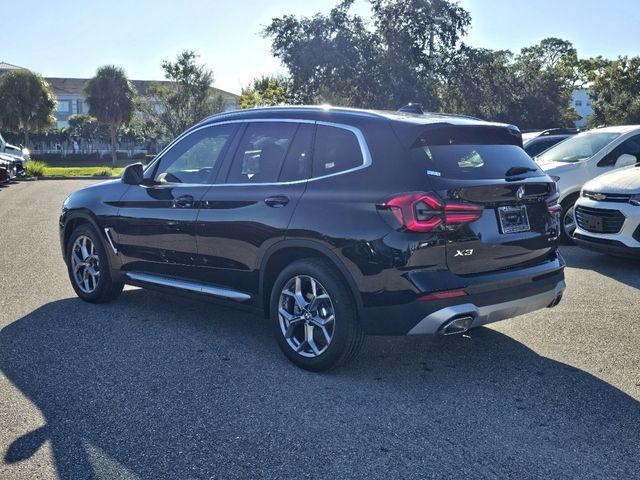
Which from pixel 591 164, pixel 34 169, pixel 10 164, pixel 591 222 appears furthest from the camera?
pixel 34 169

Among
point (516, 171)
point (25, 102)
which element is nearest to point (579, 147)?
point (516, 171)

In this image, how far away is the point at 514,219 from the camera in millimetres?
4434

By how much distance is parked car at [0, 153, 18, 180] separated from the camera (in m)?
25.0

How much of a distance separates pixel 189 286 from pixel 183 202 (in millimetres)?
694

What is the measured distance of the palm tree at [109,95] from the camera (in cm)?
5488

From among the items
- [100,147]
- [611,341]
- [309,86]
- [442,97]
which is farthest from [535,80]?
[100,147]

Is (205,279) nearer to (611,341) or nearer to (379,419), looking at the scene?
(379,419)

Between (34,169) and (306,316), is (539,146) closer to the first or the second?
(306,316)

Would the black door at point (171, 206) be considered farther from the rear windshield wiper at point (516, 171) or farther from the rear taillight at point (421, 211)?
the rear windshield wiper at point (516, 171)

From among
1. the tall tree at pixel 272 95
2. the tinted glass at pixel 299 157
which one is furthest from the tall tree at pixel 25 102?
the tinted glass at pixel 299 157

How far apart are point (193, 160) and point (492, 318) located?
9.36ft

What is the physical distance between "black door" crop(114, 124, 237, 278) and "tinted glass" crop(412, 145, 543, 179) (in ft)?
6.13

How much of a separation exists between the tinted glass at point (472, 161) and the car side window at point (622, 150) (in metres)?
5.99

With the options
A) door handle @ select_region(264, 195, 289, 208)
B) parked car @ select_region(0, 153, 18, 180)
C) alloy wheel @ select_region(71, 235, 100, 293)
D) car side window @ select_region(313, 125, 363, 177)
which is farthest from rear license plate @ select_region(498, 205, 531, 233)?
parked car @ select_region(0, 153, 18, 180)
